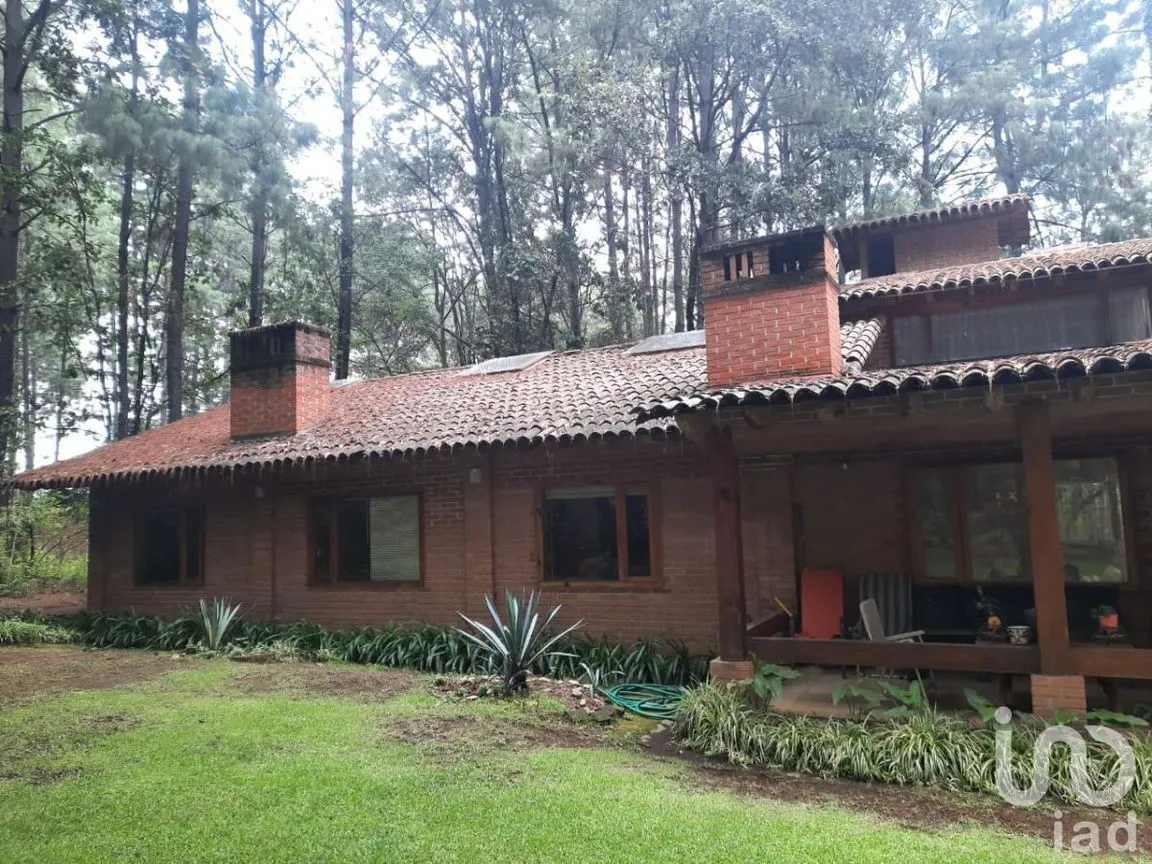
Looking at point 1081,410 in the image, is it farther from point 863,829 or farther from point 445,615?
point 445,615

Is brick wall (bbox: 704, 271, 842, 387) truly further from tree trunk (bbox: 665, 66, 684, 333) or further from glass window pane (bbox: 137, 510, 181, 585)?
tree trunk (bbox: 665, 66, 684, 333)

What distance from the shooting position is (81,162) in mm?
16672

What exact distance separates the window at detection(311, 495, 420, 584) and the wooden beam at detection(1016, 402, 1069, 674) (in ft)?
25.0

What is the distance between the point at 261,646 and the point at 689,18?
16819 mm

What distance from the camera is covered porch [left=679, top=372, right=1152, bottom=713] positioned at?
18.9 feet

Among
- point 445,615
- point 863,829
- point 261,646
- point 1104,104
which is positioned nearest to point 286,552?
point 261,646

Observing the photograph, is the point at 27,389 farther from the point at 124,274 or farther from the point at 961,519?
the point at 961,519

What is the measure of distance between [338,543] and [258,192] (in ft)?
38.8

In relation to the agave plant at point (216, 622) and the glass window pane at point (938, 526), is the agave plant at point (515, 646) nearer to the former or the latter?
the glass window pane at point (938, 526)

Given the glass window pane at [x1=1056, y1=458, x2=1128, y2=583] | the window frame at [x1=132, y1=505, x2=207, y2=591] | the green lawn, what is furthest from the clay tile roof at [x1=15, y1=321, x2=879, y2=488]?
the green lawn

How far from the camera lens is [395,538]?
36.4ft

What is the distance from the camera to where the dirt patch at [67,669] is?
28.2 feet

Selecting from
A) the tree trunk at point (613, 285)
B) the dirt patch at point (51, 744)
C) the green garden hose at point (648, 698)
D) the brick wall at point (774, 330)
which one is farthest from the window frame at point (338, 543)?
the tree trunk at point (613, 285)

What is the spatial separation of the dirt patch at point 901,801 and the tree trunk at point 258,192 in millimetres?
18259
